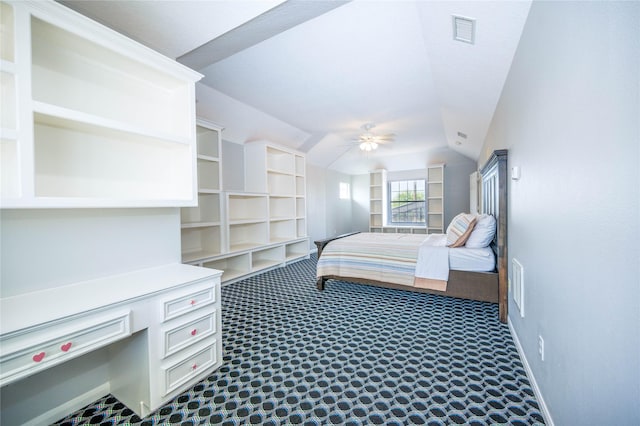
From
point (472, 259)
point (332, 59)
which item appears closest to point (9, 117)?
point (332, 59)

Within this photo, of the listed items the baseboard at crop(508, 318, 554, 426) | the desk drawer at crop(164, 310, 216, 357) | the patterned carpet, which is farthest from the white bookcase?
the baseboard at crop(508, 318, 554, 426)

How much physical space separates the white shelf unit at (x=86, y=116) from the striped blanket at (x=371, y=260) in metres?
2.16

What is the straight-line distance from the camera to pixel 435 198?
25.2 ft

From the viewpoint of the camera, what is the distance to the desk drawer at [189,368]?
1.65 meters

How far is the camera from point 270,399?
1.71 metres

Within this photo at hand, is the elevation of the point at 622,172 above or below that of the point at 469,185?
below

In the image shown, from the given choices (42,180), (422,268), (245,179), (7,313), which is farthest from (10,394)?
(245,179)

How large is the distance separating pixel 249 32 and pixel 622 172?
2353 millimetres

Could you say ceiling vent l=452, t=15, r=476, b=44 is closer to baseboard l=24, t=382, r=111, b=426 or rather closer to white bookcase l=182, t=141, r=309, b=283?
white bookcase l=182, t=141, r=309, b=283

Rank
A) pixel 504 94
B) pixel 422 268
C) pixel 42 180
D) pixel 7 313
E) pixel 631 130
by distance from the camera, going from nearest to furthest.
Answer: pixel 631 130
pixel 7 313
pixel 42 180
pixel 504 94
pixel 422 268

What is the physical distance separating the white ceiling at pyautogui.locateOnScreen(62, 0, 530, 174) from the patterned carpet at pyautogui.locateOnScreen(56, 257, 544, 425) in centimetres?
248

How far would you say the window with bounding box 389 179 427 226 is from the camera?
817 centimetres

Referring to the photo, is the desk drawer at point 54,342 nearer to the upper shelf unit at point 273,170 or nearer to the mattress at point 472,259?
the mattress at point 472,259

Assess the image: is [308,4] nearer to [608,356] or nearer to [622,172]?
[622,172]
